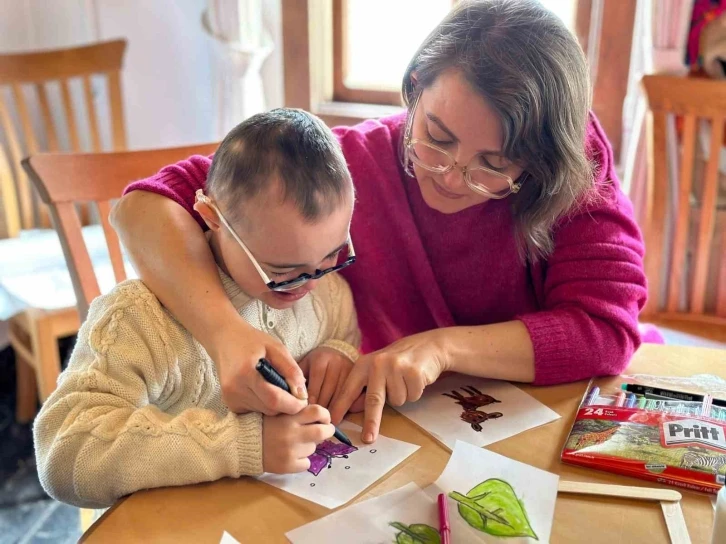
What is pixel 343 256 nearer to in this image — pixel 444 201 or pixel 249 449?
pixel 444 201

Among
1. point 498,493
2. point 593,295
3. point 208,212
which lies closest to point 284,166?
point 208,212

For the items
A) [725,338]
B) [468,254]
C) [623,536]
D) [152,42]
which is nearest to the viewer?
[623,536]

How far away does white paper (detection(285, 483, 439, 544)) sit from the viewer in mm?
803

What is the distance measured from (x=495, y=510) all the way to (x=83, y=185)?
1079 mm

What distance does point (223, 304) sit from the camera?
3.16ft

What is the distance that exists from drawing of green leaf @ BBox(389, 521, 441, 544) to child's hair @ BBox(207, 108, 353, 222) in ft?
→ 1.24

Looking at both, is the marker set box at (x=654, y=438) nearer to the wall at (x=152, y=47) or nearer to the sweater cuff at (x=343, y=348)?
the sweater cuff at (x=343, y=348)

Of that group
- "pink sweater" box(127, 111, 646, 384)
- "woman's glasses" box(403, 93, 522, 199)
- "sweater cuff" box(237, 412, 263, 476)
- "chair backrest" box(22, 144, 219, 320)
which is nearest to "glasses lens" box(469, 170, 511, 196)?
"woman's glasses" box(403, 93, 522, 199)

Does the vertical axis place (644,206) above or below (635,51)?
below

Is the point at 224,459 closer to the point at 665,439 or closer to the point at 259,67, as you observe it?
the point at 665,439

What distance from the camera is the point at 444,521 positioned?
0.82m

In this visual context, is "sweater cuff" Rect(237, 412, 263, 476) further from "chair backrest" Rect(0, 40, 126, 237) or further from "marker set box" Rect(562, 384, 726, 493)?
"chair backrest" Rect(0, 40, 126, 237)

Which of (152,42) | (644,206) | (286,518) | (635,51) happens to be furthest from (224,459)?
(152,42)

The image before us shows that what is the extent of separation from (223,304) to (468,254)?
54 centimetres
